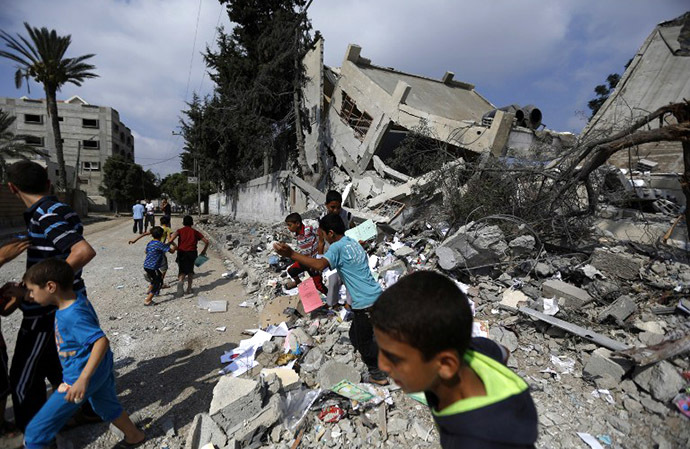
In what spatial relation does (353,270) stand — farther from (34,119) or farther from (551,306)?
(34,119)

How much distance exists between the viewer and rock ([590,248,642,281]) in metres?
4.07

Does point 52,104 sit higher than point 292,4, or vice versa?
point 292,4

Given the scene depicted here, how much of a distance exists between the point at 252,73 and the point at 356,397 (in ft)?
53.2

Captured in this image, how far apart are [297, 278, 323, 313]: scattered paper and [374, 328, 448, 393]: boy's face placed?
3.32m

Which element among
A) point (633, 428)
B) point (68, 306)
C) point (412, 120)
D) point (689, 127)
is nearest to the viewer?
point (68, 306)

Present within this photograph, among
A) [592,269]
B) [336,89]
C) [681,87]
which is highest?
[336,89]

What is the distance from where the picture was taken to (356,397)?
245cm

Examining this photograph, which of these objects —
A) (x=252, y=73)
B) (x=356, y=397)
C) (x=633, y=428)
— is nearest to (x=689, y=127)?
(x=633, y=428)

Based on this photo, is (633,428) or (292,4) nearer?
(633,428)

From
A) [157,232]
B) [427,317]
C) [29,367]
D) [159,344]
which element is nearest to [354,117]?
[157,232]

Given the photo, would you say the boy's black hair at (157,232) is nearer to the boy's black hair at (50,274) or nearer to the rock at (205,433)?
the boy's black hair at (50,274)

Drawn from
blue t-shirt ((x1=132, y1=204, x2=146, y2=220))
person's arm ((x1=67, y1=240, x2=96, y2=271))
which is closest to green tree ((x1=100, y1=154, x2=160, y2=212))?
blue t-shirt ((x1=132, y1=204, x2=146, y2=220))

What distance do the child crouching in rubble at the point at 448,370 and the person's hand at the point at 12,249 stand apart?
2438 mm

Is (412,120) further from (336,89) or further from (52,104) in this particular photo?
(52,104)
